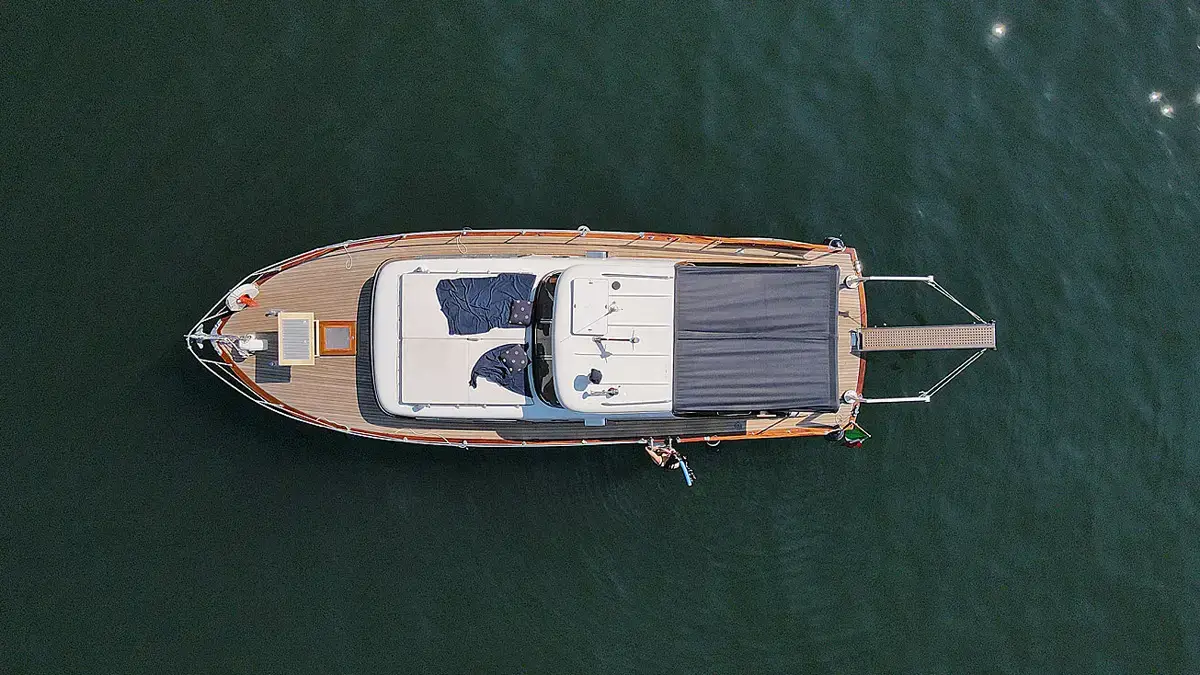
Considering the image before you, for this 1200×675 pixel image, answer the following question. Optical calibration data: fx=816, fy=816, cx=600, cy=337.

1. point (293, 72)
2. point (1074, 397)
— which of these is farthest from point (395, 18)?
point (1074, 397)

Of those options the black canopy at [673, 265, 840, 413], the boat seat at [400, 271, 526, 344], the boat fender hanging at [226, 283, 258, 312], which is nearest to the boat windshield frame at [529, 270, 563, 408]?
the boat seat at [400, 271, 526, 344]

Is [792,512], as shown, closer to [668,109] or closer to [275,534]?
[668,109]

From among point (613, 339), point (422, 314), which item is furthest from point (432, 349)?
point (613, 339)

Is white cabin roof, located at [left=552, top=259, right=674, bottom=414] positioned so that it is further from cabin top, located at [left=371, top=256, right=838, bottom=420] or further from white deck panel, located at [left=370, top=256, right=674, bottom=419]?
white deck panel, located at [left=370, top=256, right=674, bottom=419]

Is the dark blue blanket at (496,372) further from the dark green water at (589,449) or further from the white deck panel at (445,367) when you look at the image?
the dark green water at (589,449)

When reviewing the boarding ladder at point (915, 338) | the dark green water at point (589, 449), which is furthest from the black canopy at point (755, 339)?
the dark green water at point (589, 449)

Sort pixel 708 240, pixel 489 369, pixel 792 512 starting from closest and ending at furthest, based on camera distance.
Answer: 1. pixel 489 369
2. pixel 708 240
3. pixel 792 512
